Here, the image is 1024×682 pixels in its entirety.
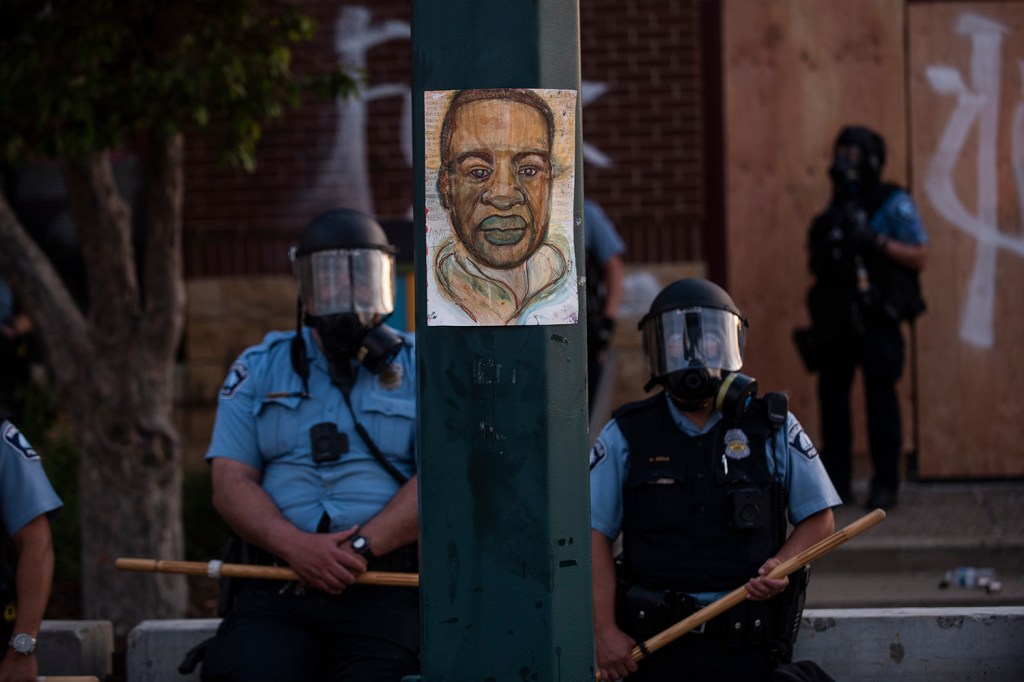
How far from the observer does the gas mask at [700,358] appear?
3855mm

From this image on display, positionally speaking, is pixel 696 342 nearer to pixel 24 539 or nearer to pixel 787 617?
pixel 787 617

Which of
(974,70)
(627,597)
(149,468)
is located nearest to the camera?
(627,597)

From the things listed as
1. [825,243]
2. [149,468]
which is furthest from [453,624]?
[825,243]

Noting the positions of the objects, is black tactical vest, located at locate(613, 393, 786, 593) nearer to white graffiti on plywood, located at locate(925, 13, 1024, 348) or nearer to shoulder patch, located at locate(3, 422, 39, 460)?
shoulder patch, located at locate(3, 422, 39, 460)

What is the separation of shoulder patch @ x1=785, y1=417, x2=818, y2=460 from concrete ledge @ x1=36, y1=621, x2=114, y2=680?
2283 mm

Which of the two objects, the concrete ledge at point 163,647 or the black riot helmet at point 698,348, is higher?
the black riot helmet at point 698,348

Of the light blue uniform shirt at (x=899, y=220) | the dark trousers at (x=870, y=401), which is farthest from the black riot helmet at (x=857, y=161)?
the dark trousers at (x=870, y=401)

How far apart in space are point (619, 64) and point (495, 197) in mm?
5529

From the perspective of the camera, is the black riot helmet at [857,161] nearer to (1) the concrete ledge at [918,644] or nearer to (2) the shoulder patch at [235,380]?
(1) the concrete ledge at [918,644]

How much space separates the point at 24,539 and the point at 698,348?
76.7 inches

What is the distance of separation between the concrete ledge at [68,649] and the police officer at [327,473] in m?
0.67

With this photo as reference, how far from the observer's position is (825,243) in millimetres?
6785

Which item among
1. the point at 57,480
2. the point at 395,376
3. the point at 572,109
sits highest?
the point at 572,109

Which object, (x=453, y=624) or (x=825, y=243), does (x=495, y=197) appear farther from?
(x=825, y=243)
